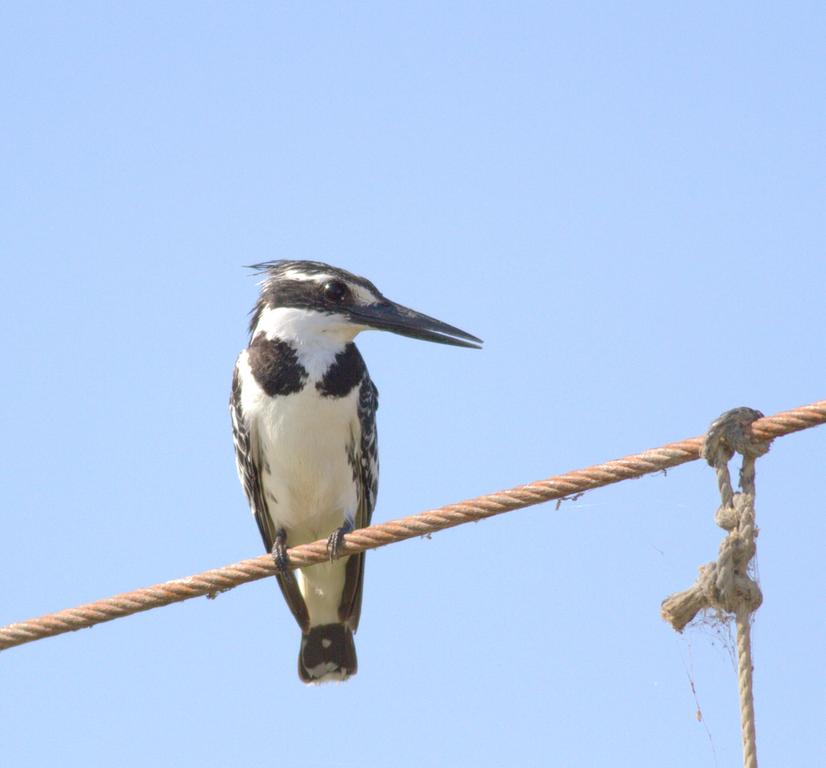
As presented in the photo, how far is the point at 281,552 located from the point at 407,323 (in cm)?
118

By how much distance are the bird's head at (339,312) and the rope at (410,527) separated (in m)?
1.31

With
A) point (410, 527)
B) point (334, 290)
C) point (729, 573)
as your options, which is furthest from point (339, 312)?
point (729, 573)

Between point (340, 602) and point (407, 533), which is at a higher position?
point (340, 602)

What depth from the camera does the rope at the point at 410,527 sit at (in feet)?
13.0

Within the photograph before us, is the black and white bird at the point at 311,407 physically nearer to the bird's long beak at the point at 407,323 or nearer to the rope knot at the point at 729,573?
the bird's long beak at the point at 407,323

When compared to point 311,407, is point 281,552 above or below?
below

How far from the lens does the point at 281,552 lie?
628 centimetres

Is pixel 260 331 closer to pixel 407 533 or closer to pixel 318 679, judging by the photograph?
pixel 318 679

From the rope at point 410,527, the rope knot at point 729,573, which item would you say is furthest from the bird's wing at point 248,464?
the rope knot at point 729,573

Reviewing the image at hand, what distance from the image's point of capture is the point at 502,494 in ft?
14.2

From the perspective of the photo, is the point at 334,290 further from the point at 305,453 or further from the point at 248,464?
the point at 248,464

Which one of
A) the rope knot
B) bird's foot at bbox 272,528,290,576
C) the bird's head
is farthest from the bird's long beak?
the rope knot

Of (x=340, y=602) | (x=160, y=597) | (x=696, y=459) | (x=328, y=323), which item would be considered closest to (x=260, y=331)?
(x=328, y=323)

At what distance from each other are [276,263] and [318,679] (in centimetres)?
200
